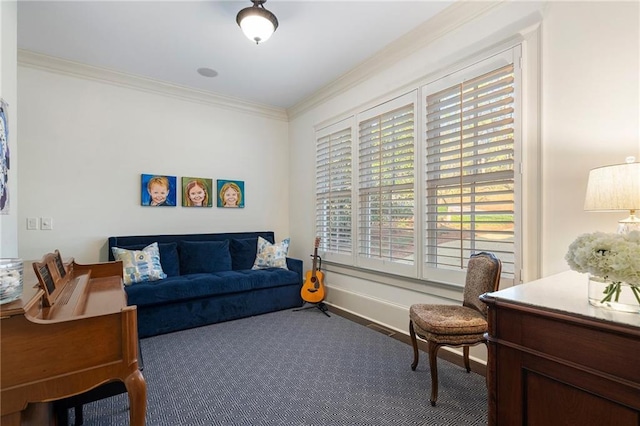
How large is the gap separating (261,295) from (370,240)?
1.49 m

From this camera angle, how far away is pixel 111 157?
360 centimetres

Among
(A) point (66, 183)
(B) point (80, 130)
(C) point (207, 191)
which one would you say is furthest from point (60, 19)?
(C) point (207, 191)

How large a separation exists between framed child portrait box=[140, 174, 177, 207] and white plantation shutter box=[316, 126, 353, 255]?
195 cm

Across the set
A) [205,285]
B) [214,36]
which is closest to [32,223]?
[205,285]

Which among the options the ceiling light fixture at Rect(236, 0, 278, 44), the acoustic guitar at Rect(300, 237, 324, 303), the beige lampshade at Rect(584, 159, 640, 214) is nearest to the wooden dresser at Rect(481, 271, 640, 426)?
the beige lampshade at Rect(584, 159, 640, 214)

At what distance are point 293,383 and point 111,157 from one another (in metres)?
3.32

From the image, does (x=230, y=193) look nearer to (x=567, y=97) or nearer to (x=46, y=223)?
(x=46, y=223)

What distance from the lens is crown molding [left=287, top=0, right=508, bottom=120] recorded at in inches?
94.9

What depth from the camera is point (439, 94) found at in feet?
8.78

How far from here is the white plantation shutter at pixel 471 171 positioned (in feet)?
7.28

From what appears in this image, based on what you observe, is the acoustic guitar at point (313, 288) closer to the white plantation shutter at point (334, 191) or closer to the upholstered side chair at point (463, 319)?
the white plantation shutter at point (334, 191)

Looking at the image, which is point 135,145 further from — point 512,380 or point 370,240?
point 512,380

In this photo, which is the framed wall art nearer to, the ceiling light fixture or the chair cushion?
the ceiling light fixture

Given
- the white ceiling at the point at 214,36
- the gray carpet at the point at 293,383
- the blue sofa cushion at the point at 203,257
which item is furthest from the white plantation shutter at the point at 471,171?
the blue sofa cushion at the point at 203,257
